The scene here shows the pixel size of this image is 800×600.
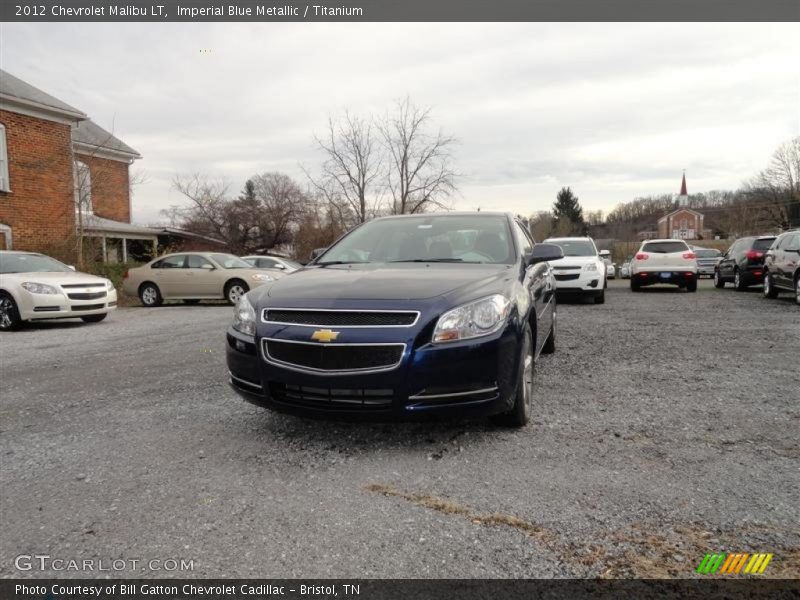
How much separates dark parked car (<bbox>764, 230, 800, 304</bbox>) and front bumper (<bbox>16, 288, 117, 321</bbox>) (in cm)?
1396

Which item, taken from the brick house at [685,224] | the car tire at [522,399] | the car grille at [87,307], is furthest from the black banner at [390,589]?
the brick house at [685,224]

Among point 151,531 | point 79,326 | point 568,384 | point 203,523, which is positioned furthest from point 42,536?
point 79,326

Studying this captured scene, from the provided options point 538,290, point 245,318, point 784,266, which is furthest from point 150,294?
point 784,266

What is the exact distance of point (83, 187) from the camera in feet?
64.0

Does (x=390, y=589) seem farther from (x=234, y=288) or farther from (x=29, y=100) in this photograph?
(x=29, y=100)

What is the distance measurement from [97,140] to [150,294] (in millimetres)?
15860

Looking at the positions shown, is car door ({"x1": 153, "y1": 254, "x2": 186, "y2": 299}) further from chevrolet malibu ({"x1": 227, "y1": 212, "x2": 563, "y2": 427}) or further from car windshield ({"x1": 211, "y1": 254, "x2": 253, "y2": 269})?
chevrolet malibu ({"x1": 227, "y1": 212, "x2": 563, "y2": 427})

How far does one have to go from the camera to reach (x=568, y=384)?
4727 mm

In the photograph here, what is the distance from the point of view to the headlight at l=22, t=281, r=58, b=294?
9.55 m

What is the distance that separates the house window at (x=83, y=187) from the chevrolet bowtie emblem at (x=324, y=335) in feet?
Result: 63.9

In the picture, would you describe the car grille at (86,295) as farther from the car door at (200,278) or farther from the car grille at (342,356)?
the car grille at (342,356)

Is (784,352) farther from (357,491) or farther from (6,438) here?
(6,438)

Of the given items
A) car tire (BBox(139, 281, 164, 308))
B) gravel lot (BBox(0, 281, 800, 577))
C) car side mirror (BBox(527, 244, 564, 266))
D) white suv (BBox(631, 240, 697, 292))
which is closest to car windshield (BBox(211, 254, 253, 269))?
car tire (BBox(139, 281, 164, 308))

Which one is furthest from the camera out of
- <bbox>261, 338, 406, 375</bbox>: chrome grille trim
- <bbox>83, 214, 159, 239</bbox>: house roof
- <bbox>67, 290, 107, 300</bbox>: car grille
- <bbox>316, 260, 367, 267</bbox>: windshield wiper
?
<bbox>83, 214, 159, 239</bbox>: house roof
